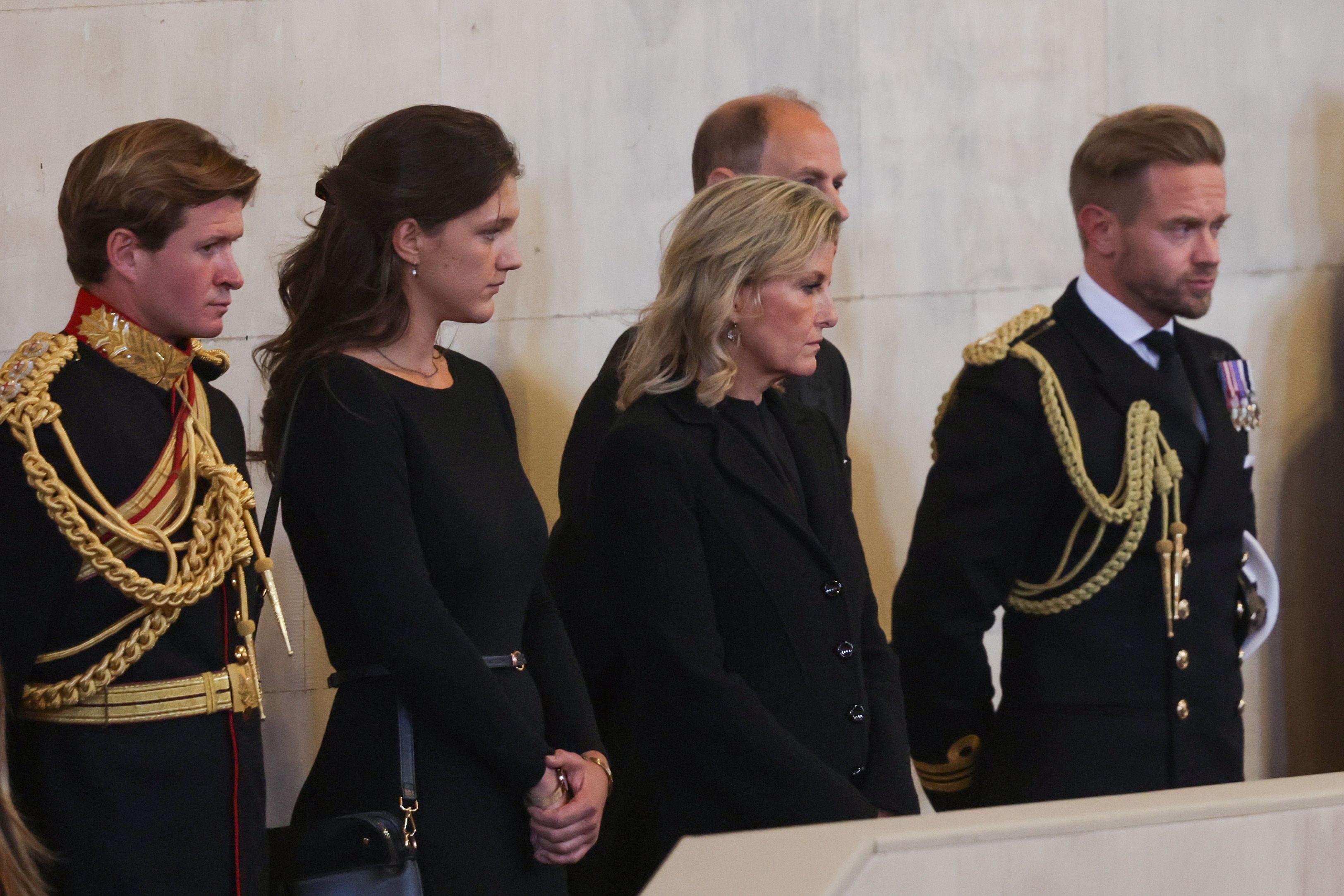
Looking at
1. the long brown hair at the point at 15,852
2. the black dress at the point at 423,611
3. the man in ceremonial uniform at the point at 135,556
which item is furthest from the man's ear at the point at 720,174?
the long brown hair at the point at 15,852

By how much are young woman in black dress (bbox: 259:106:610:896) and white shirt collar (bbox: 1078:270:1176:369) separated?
1.16 meters

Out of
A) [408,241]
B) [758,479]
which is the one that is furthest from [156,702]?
[758,479]

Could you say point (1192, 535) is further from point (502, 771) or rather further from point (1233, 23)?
point (1233, 23)

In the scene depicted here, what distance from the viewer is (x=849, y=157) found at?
363 centimetres

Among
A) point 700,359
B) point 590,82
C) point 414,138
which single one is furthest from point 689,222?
point 590,82

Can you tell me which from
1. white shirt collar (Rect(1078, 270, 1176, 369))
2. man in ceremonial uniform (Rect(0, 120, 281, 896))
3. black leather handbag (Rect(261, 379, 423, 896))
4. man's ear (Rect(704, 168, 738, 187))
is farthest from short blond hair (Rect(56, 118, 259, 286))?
white shirt collar (Rect(1078, 270, 1176, 369))

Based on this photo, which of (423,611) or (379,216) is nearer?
(423,611)

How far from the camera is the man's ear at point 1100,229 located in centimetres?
283

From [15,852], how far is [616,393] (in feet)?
4.20

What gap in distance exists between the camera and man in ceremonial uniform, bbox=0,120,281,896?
1920mm

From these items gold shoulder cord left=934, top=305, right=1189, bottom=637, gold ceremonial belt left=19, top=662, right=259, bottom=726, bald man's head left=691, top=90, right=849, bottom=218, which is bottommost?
gold ceremonial belt left=19, top=662, right=259, bottom=726

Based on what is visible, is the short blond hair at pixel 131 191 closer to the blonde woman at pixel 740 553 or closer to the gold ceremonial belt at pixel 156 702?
the gold ceremonial belt at pixel 156 702

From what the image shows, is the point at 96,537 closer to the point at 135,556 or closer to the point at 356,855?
the point at 135,556

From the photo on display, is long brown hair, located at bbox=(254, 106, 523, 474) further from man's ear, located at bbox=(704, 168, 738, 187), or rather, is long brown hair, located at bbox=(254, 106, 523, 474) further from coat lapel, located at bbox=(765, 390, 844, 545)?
man's ear, located at bbox=(704, 168, 738, 187)
